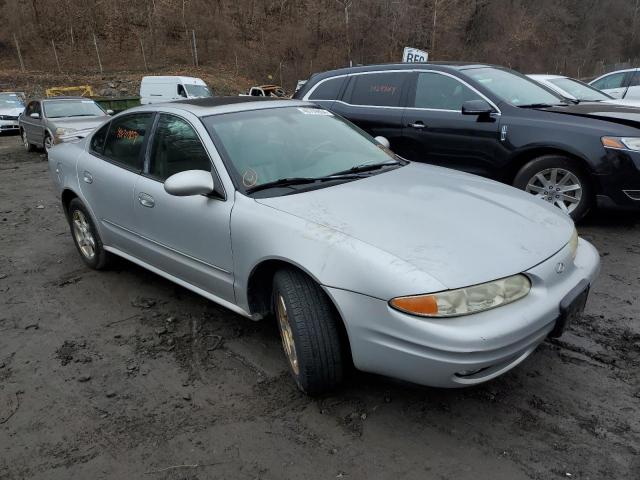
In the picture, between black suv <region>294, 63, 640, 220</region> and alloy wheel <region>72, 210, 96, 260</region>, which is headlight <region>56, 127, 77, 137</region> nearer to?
black suv <region>294, 63, 640, 220</region>

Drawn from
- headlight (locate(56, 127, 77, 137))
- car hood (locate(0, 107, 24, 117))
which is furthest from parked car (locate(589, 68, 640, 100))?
car hood (locate(0, 107, 24, 117))

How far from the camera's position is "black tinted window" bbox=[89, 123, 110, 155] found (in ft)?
14.1

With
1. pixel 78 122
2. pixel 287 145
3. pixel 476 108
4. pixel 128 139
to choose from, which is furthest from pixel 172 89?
pixel 287 145

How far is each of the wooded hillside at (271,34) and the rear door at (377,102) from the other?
103ft

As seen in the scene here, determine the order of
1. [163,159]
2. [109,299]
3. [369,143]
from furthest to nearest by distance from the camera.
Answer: [109,299], [369,143], [163,159]

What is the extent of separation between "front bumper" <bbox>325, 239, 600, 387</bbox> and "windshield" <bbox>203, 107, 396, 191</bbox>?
3.52 feet

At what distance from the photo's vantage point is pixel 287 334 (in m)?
2.76

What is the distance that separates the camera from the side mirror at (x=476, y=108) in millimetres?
5258

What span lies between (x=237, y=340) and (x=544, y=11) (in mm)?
55659

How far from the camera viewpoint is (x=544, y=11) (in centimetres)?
4906

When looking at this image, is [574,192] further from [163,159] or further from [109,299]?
[109,299]

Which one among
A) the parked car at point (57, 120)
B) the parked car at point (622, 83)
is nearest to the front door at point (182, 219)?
the parked car at point (57, 120)

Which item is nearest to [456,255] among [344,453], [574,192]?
[344,453]

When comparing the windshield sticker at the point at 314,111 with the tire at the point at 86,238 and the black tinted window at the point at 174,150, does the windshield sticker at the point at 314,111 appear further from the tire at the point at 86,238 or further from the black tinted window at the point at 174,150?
the tire at the point at 86,238
